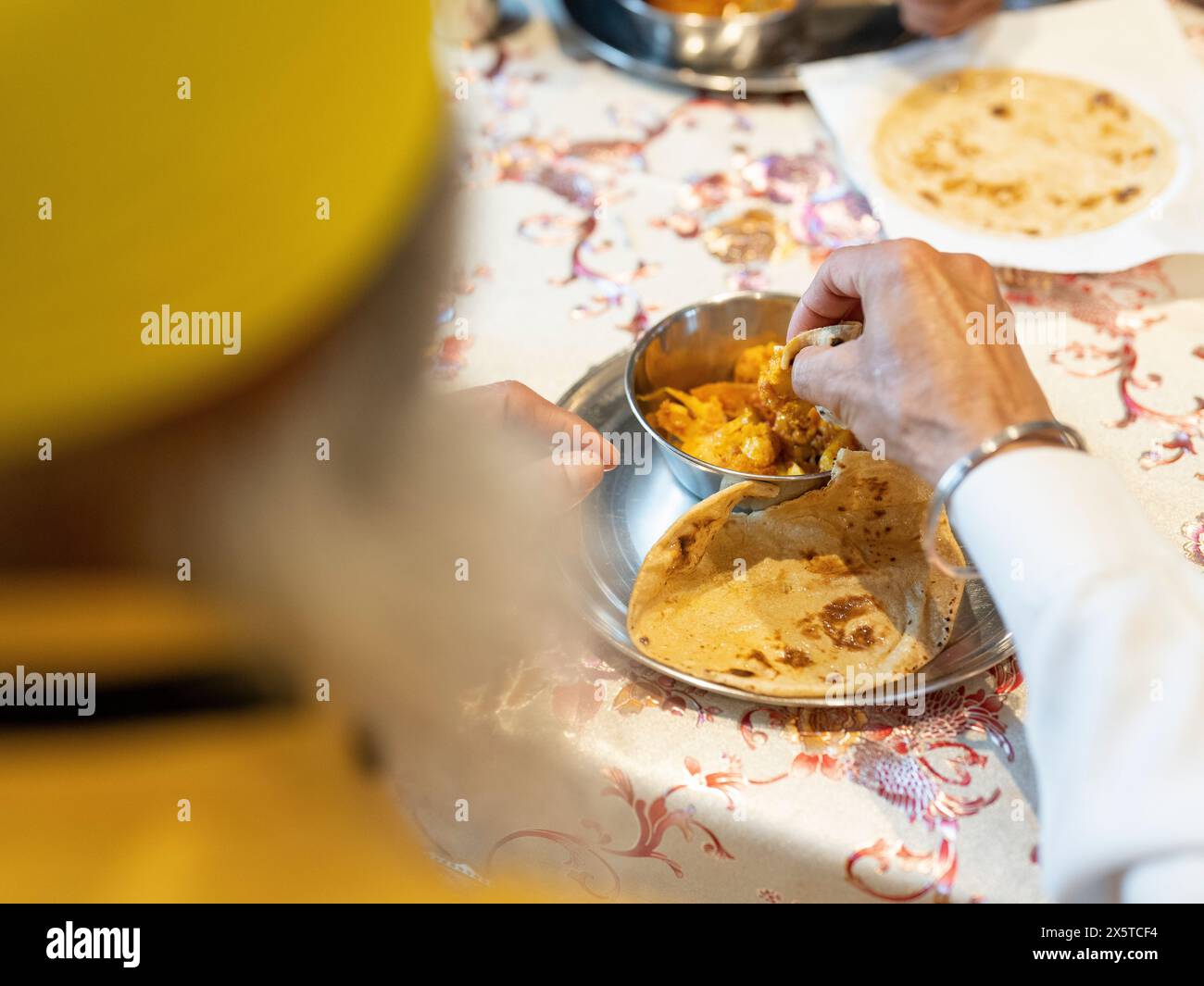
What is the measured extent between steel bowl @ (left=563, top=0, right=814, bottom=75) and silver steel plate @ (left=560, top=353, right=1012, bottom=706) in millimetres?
985

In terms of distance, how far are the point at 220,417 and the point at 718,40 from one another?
1948 millimetres

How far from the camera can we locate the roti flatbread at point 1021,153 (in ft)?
5.66

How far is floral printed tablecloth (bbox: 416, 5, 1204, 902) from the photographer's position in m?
1.00

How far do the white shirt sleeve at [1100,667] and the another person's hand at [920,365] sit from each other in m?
0.06

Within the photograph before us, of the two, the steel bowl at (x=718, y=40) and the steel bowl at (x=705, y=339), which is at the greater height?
the steel bowl at (x=718, y=40)

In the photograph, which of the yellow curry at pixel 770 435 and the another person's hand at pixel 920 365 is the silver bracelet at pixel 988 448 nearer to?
the another person's hand at pixel 920 365

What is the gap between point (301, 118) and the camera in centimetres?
38

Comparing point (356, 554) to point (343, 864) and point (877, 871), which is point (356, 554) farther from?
point (877, 871)

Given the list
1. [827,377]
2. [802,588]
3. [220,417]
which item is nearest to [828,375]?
[827,377]

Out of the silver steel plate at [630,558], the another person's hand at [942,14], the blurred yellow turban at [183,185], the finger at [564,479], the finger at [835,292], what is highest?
the blurred yellow turban at [183,185]

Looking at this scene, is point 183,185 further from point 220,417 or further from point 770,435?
point 770,435

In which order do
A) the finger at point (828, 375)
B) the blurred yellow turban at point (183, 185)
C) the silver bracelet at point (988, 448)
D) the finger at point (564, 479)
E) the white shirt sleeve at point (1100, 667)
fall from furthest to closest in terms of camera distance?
the finger at point (564, 479)
the finger at point (828, 375)
the silver bracelet at point (988, 448)
the white shirt sleeve at point (1100, 667)
the blurred yellow turban at point (183, 185)

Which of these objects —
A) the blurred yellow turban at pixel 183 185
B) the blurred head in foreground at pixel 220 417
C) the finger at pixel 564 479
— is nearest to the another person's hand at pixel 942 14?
the finger at pixel 564 479

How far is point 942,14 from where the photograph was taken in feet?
6.66
